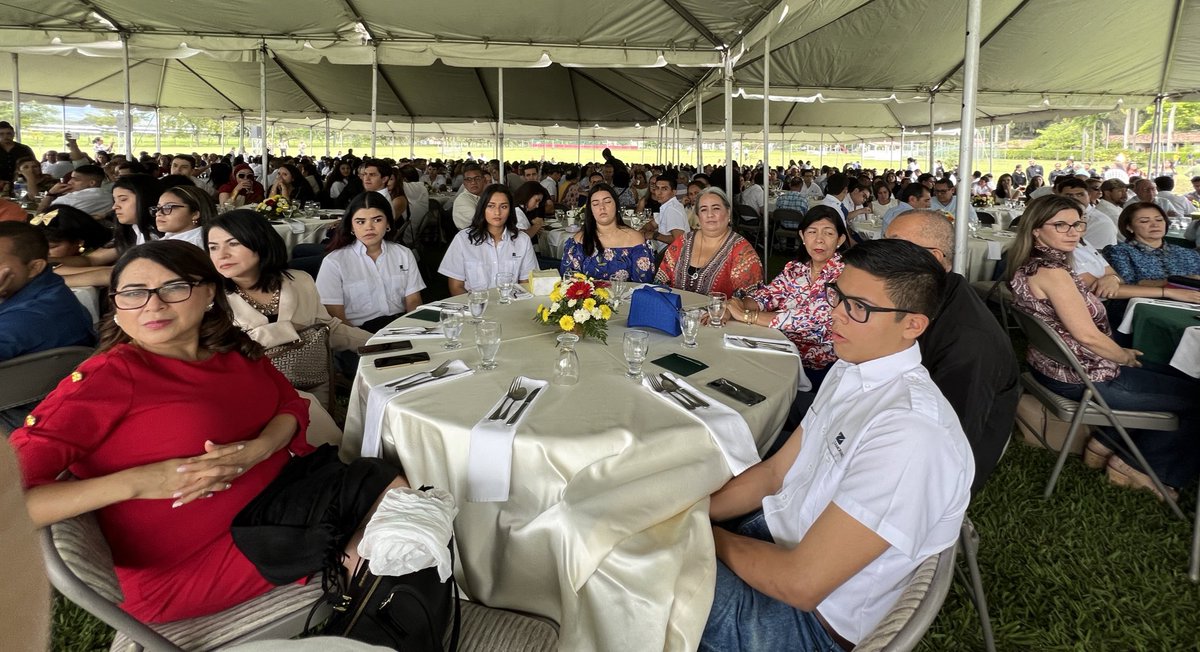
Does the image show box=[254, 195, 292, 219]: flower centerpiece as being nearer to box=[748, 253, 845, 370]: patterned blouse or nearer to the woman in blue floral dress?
the woman in blue floral dress

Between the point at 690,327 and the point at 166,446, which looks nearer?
the point at 166,446

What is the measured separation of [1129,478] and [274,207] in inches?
297

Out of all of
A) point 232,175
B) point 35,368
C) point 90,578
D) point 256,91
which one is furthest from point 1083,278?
point 256,91

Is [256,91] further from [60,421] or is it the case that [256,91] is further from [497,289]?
[60,421]

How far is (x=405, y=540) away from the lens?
1415 mm

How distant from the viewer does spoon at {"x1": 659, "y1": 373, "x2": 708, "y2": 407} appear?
2.01 meters

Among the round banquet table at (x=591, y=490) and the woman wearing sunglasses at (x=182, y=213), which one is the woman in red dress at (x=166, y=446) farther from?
the woman wearing sunglasses at (x=182, y=213)

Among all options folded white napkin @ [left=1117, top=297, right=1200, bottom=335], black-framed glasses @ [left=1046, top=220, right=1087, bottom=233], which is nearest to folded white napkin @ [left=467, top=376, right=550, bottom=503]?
black-framed glasses @ [left=1046, top=220, right=1087, bottom=233]

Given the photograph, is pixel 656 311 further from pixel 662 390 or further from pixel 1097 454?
pixel 1097 454

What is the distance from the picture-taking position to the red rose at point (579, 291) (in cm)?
257

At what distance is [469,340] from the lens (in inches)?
105

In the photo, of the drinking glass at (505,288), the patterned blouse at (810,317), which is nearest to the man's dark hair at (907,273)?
the patterned blouse at (810,317)

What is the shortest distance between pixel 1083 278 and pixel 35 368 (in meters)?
5.51

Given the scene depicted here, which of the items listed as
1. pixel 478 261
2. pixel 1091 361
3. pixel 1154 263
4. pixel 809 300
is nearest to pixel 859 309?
pixel 809 300
